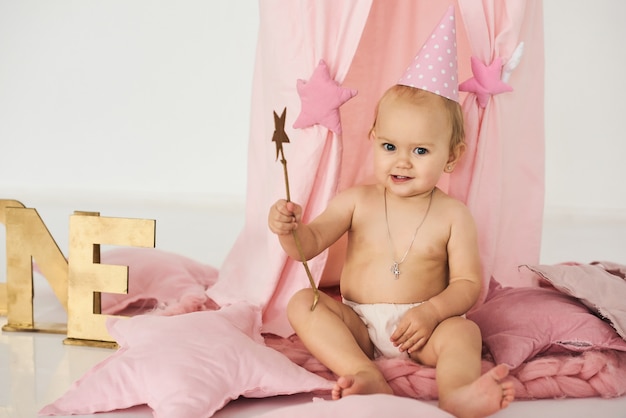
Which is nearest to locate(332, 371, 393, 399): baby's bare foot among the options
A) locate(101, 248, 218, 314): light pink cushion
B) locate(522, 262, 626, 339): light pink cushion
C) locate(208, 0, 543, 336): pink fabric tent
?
locate(208, 0, 543, 336): pink fabric tent

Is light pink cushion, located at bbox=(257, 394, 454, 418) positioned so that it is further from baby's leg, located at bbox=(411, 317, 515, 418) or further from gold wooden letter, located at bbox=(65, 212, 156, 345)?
Result: gold wooden letter, located at bbox=(65, 212, 156, 345)

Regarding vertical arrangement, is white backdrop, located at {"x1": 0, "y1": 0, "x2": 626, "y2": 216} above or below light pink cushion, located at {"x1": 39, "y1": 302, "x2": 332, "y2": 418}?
above

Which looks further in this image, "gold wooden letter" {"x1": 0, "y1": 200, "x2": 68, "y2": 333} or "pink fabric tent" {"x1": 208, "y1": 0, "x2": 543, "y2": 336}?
"gold wooden letter" {"x1": 0, "y1": 200, "x2": 68, "y2": 333}

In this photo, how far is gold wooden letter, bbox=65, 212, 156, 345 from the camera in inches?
86.0

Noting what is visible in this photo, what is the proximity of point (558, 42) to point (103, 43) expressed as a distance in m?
2.64

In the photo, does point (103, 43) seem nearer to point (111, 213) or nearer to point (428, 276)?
point (111, 213)

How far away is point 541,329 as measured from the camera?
6.34 feet

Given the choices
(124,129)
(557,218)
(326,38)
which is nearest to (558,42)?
(557,218)

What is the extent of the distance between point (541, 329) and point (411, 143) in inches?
21.1

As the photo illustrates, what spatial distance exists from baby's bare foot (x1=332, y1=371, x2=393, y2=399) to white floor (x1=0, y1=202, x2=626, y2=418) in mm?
166

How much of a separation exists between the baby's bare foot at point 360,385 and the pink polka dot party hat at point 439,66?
2.21 feet

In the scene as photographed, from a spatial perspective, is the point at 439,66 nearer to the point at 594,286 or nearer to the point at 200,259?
the point at 594,286

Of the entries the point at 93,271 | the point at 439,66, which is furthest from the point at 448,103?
the point at 93,271

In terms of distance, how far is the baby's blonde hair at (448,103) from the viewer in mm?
1931
